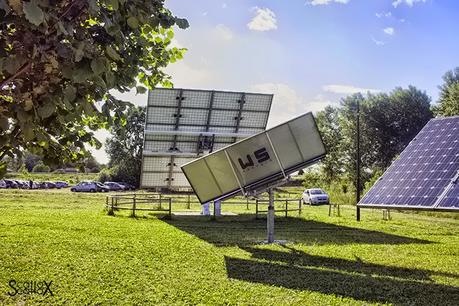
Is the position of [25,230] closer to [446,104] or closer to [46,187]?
[446,104]

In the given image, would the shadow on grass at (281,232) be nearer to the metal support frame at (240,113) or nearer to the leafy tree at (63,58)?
the metal support frame at (240,113)

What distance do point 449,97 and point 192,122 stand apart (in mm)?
40589

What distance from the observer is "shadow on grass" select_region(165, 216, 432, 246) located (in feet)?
56.3

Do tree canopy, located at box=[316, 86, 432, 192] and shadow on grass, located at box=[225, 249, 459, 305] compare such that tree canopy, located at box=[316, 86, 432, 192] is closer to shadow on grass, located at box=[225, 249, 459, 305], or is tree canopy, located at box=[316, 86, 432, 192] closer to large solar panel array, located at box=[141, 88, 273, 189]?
large solar panel array, located at box=[141, 88, 273, 189]

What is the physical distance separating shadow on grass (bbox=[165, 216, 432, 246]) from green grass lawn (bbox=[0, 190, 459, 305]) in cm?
5

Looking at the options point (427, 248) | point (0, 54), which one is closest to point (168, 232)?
point (427, 248)

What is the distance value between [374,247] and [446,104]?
42.2m

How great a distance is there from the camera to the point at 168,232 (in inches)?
710

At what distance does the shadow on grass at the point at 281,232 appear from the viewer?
56.3 ft

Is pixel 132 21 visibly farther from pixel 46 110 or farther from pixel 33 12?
pixel 33 12

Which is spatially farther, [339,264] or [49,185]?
[49,185]

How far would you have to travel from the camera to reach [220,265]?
11703 mm

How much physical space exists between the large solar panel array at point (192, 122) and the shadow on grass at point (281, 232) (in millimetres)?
3752

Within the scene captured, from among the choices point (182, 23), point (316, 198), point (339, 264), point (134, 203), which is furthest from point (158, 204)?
point (182, 23)
